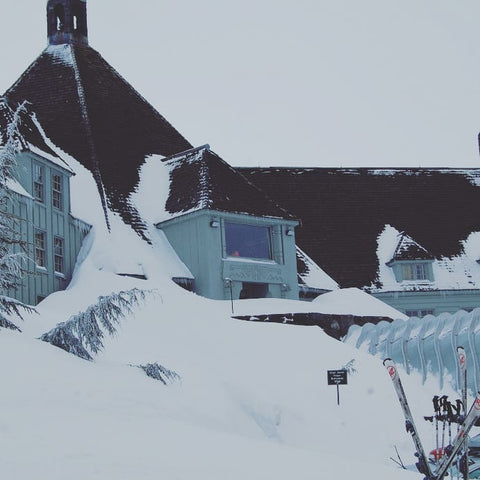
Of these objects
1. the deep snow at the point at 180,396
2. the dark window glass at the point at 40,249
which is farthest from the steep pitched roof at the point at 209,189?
the dark window glass at the point at 40,249

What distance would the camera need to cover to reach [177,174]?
32.1 meters

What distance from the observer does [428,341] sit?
2566cm

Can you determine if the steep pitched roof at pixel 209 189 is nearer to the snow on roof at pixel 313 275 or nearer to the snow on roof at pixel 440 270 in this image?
the snow on roof at pixel 313 275

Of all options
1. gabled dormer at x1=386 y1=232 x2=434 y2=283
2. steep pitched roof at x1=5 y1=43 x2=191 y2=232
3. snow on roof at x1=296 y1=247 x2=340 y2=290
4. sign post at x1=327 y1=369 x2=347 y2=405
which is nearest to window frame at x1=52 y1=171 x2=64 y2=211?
steep pitched roof at x1=5 y1=43 x2=191 y2=232

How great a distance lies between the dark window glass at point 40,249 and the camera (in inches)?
1013

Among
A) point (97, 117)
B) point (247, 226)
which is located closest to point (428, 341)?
point (247, 226)

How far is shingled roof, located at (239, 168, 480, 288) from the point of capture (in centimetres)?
3672

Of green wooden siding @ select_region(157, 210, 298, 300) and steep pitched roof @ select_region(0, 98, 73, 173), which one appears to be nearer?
steep pitched roof @ select_region(0, 98, 73, 173)

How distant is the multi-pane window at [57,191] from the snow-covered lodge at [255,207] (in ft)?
3.94

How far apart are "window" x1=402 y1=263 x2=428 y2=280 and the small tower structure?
15740 mm

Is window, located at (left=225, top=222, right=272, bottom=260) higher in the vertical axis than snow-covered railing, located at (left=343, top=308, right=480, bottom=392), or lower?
higher

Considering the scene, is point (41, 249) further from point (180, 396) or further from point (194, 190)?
point (180, 396)

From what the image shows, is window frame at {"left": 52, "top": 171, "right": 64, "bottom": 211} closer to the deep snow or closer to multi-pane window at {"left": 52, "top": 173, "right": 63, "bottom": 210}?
multi-pane window at {"left": 52, "top": 173, "right": 63, "bottom": 210}

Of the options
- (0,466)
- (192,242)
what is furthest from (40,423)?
(192,242)
